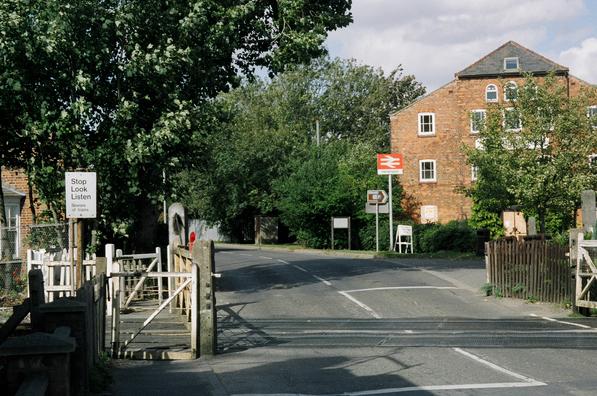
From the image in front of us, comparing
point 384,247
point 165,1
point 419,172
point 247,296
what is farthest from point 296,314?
point 419,172

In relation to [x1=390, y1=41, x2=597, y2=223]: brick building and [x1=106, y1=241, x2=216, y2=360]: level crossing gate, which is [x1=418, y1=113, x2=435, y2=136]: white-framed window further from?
[x1=106, y1=241, x2=216, y2=360]: level crossing gate

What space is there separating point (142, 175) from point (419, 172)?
3712 cm

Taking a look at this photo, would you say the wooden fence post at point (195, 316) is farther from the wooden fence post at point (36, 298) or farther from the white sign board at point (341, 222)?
the white sign board at point (341, 222)

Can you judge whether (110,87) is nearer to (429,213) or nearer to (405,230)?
(405,230)

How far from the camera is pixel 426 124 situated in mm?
57781

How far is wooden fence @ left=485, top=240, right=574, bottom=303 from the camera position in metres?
20.6

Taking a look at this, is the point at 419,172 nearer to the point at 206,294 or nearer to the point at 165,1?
the point at 165,1

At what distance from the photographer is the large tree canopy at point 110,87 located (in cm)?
2055

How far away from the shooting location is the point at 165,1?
22.1 m

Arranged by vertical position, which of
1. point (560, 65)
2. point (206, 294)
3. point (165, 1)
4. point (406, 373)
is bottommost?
point (406, 373)

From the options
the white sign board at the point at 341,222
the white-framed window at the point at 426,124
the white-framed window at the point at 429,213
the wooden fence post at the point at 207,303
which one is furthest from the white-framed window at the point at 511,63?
the wooden fence post at the point at 207,303

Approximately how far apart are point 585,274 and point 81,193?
10726mm

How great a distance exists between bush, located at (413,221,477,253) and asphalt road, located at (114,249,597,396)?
684 inches

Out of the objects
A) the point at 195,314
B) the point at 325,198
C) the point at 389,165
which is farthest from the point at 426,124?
the point at 195,314
